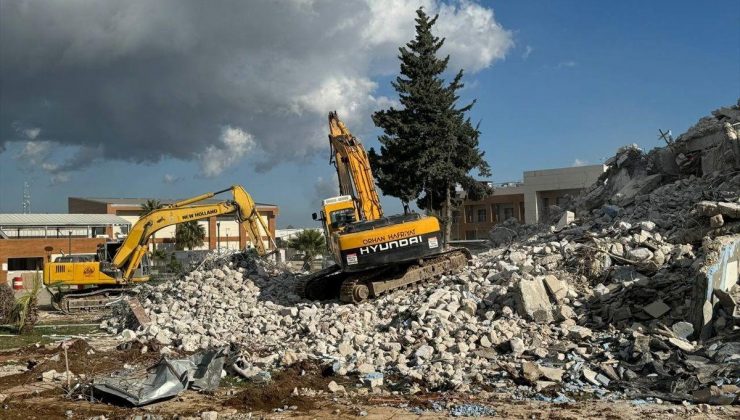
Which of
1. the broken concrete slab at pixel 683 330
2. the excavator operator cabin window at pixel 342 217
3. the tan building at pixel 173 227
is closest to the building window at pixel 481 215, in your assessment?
the tan building at pixel 173 227

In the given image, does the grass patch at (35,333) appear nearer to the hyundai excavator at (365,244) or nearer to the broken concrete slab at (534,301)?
the hyundai excavator at (365,244)

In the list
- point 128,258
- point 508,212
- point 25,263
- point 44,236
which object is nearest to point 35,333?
point 128,258

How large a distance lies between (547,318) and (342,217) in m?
6.83

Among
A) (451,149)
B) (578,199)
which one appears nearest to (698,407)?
(578,199)

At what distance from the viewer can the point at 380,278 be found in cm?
1622

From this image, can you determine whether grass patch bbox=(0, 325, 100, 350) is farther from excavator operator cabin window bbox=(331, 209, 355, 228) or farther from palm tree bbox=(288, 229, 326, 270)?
palm tree bbox=(288, 229, 326, 270)

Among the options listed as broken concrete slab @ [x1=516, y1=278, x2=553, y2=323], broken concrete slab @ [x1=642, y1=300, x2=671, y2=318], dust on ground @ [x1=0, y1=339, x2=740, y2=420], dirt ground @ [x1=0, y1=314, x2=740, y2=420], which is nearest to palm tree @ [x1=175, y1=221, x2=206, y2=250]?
dirt ground @ [x1=0, y1=314, x2=740, y2=420]

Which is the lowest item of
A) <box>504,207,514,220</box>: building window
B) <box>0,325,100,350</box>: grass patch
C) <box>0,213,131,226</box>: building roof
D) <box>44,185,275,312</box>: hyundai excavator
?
<box>0,325,100,350</box>: grass patch

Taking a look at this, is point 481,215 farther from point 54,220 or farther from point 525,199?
point 54,220

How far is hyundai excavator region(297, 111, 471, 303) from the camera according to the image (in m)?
15.5

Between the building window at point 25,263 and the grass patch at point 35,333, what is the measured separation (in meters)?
29.2

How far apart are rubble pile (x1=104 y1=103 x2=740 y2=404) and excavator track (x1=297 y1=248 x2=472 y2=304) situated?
339 mm

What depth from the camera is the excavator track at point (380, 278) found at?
1576 centimetres

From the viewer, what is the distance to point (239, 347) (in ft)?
40.2
